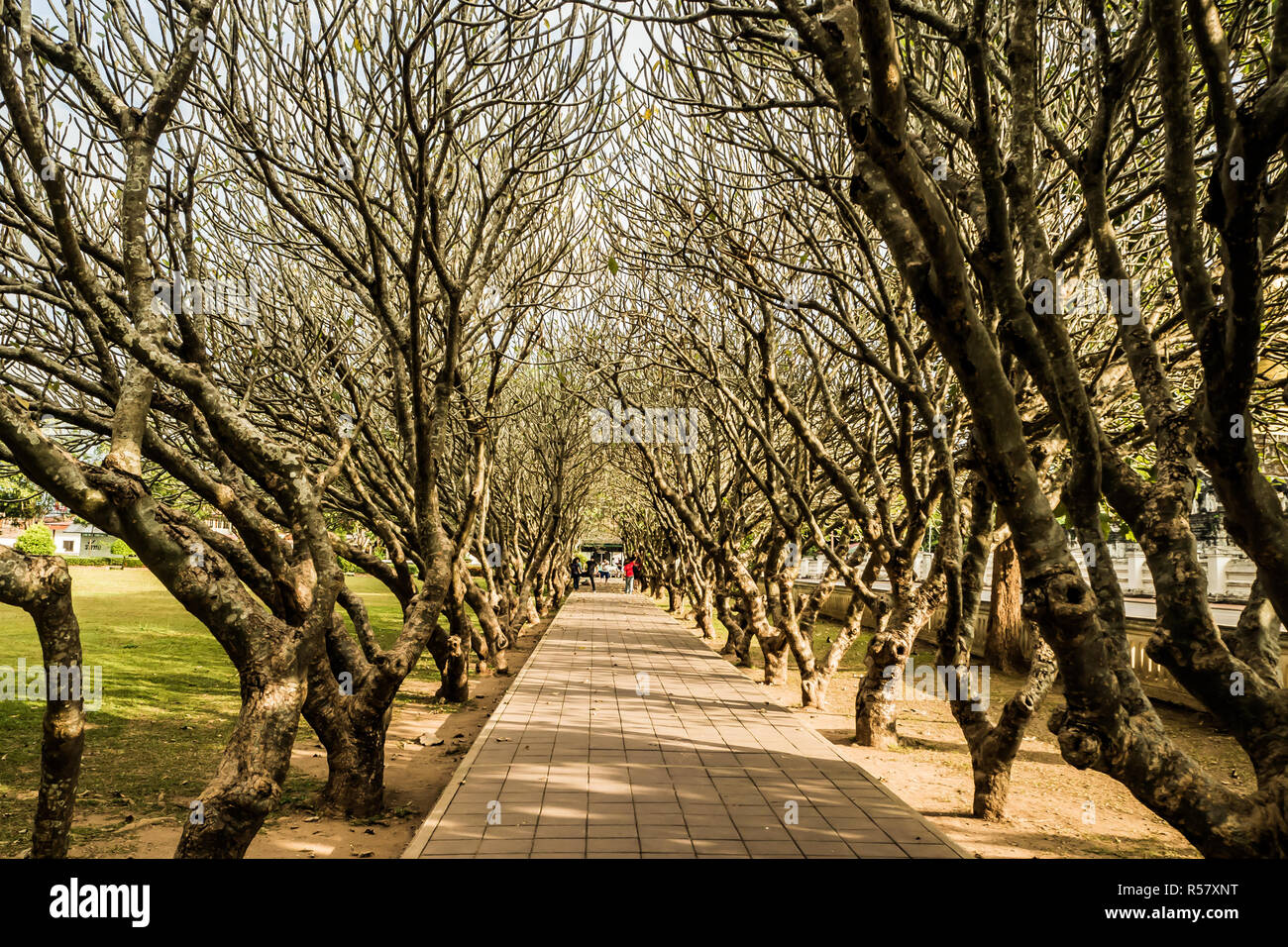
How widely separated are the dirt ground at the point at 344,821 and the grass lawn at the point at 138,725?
23 cm

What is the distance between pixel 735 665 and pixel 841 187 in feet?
34.1

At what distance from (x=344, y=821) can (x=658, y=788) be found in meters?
2.41

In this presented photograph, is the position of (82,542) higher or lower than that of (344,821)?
higher

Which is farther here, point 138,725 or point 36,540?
point 36,540

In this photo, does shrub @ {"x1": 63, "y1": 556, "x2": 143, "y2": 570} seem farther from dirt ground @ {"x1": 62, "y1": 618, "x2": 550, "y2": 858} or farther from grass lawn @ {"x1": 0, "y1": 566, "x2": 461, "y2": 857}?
dirt ground @ {"x1": 62, "y1": 618, "x2": 550, "y2": 858}

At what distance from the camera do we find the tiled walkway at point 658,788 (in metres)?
5.38

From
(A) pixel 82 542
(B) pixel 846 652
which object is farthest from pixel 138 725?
(A) pixel 82 542

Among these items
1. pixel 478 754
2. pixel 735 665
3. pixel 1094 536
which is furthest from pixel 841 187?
pixel 735 665

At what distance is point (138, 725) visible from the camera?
9.86 m

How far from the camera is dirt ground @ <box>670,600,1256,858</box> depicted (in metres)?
6.11

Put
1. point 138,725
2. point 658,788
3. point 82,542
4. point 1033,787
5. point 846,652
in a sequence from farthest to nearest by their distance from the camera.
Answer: point 82,542 → point 846,652 → point 138,725 → point 1033,787 → point 658,788

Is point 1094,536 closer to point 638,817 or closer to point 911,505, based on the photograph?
point 638,817

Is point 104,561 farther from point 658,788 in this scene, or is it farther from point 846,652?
point 658,788

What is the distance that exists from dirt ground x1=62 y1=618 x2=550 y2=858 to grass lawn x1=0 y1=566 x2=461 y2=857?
234 millimetres
